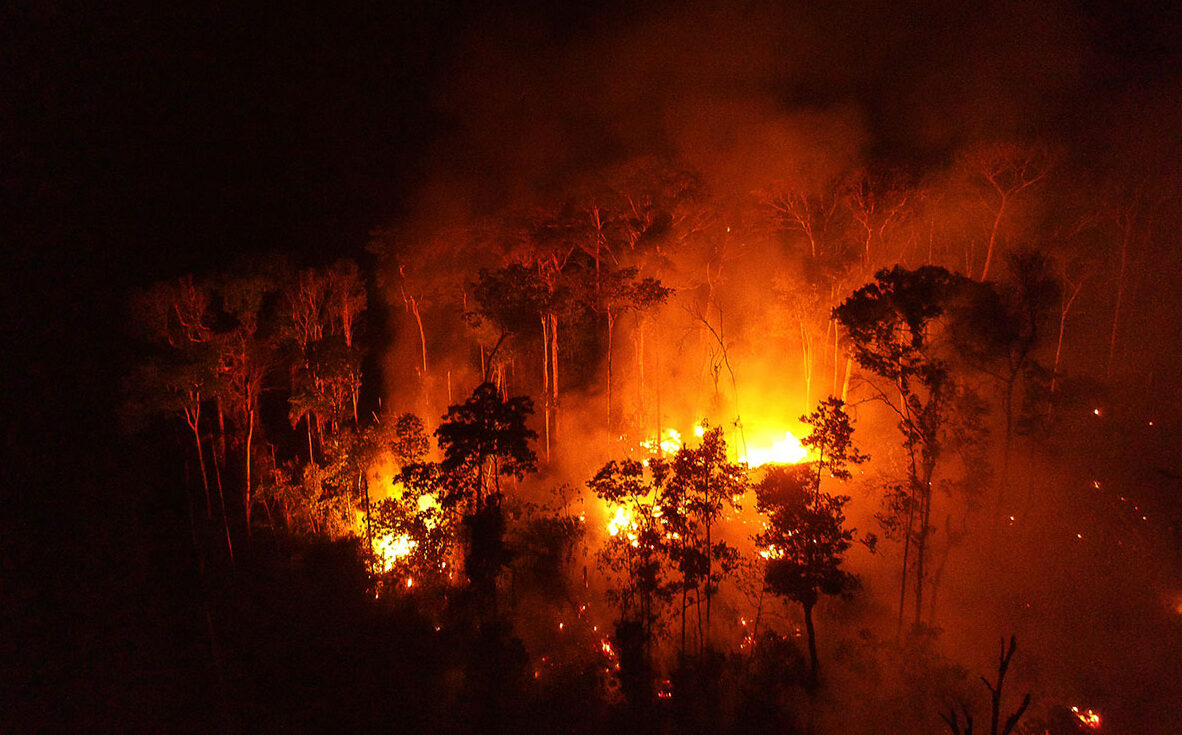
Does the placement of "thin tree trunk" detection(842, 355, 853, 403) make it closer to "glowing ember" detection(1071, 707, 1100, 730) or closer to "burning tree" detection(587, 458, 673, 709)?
"glowing ember" detection(1071, 707, 1100, 730)

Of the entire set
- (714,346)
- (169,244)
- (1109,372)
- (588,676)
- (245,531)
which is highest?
(169,244)

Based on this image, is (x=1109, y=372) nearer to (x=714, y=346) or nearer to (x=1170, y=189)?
(x=1170, y=189)

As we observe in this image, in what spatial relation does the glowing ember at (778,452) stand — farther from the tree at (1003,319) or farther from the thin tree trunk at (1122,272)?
the thin tree trunk at (1122,272)

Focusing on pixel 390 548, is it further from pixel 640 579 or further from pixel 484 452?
pixel 640 579

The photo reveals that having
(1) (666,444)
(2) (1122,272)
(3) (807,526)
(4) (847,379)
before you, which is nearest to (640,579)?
(3) (807,526)

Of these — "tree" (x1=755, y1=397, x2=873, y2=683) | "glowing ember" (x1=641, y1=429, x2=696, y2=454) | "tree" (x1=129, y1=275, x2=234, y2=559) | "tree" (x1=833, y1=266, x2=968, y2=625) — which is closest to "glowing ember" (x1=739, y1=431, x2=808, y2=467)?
"glowing ember" (x1=641, y1=429, x2=696, y2=454)

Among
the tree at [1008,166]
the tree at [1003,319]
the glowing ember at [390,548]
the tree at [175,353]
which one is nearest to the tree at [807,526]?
A: the tree at [1003,319]

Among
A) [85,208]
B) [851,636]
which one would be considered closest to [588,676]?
[851,636]

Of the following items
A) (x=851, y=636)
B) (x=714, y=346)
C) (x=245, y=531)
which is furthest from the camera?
(x=714, y=346)
